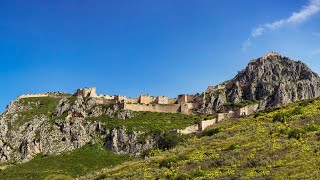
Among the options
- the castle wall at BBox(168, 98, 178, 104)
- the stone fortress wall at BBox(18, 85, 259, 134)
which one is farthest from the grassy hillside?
the castle wall at BBox(168, 98, 178, 104)

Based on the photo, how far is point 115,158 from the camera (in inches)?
4547

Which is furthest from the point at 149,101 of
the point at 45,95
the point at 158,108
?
the point at 45,95

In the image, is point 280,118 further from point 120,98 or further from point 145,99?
point 145,99

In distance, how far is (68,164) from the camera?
11050 cm

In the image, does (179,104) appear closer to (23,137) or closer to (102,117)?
(102,117)

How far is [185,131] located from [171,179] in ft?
232

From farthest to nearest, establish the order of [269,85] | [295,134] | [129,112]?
[269,85] < [129,112] < [295,134]

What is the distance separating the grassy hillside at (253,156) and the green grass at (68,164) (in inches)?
2327

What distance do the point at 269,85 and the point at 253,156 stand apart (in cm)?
11956

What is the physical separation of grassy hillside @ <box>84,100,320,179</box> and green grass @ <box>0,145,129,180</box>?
194 feet

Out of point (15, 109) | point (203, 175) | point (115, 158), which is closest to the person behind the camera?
point (203, 175)

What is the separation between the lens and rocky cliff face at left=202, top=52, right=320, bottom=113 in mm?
147375

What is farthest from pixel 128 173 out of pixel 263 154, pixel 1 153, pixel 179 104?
pixel 179 104

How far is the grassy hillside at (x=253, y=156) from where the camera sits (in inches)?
1293
